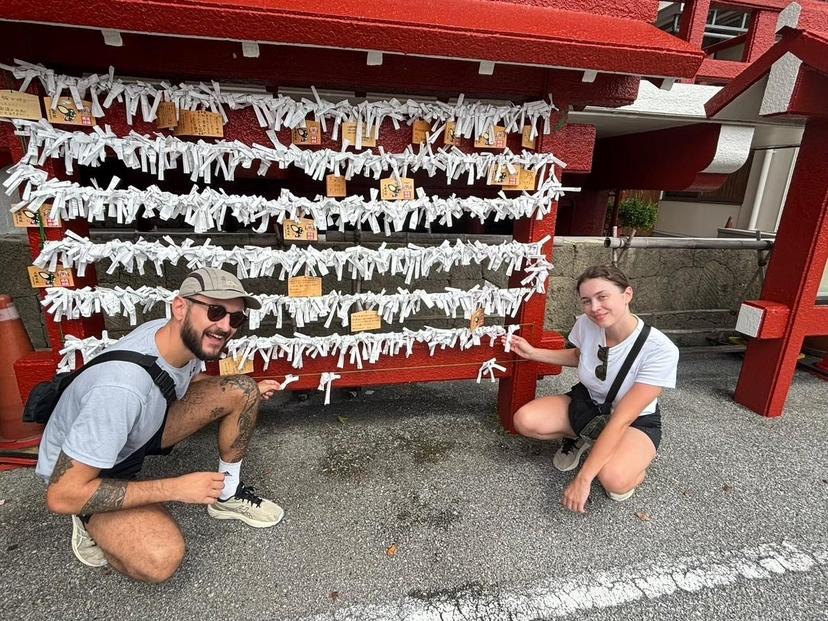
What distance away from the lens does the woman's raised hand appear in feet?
10.1

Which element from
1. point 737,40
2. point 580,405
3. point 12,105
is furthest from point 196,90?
point 737,40

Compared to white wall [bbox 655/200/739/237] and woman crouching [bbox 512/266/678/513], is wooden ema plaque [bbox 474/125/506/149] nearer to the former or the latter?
woman crouching [bbox 512/266/678/513]

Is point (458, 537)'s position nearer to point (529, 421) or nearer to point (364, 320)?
point (529, 421)

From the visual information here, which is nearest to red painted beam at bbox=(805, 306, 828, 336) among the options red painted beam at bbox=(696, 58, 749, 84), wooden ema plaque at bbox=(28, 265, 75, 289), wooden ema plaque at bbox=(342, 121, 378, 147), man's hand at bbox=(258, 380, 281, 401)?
red painted beam at bbox=(696, 58, 749, 84)

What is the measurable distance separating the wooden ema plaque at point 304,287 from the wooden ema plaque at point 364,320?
0.28m

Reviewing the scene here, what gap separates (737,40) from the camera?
5.24 m

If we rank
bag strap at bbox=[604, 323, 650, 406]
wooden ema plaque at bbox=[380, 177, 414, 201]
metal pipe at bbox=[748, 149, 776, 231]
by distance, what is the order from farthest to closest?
metal pipe at bbox=[748, 149, 776, 231], wooden ema plaque at bbox=[380, 177, 414, 201], bag strap at bbox=[604, 323, 650, 406]

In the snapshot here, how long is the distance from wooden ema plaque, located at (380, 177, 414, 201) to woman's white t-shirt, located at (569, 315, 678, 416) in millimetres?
1350

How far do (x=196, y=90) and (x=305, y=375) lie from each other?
174cm

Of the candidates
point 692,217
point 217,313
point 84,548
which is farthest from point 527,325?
point 692,217

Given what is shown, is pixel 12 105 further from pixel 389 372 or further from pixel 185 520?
pixel 389 372

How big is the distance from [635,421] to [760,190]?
27.9ft

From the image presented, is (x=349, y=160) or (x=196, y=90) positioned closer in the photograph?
(x=196, y=90)

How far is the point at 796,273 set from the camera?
3.39m
